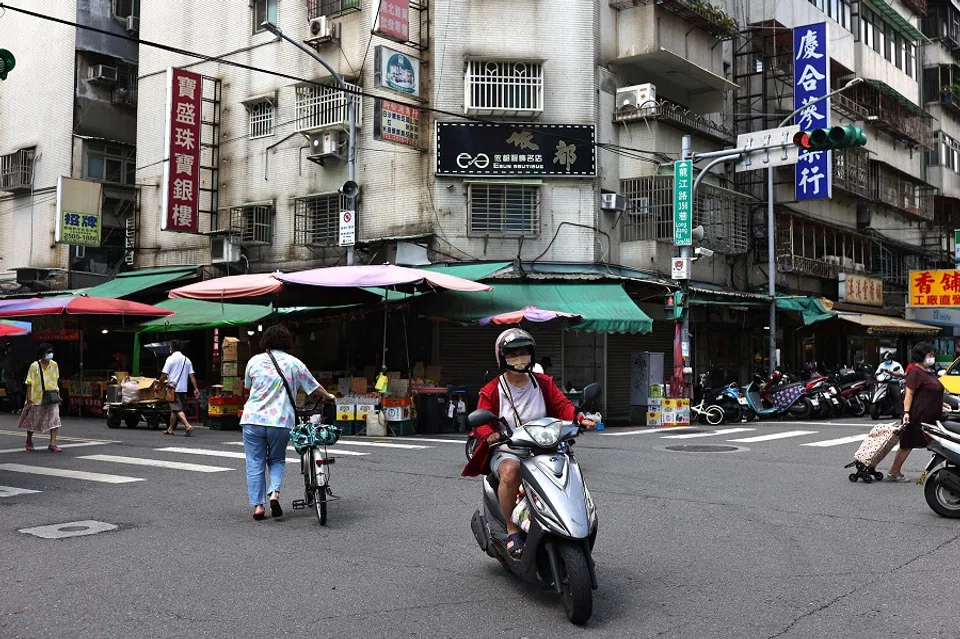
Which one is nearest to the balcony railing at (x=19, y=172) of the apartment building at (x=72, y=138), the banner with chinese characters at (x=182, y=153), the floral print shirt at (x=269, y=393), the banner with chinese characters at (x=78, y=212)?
the apartment building at (x=72, y=138)

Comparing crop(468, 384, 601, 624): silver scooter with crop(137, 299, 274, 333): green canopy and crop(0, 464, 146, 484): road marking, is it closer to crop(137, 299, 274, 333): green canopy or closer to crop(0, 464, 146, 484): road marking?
crop(0, 464, 146, 484): road marking

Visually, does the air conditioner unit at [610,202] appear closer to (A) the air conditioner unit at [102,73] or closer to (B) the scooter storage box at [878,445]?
(B) the scooter storage box at [878,445]

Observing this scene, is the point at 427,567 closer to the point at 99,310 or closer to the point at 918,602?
the point at 918,602

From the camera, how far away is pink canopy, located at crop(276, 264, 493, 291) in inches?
659

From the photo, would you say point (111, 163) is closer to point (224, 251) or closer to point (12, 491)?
point (224, 251)

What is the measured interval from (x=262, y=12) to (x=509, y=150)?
838 cm

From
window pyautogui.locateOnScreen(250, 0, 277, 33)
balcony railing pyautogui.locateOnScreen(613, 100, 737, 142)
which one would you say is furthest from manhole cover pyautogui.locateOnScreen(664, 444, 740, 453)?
window pyautogui.locateOnScreen(250, 0, 277, 33)

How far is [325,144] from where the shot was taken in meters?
22.5

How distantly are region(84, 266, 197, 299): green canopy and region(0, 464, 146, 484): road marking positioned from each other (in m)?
13.2

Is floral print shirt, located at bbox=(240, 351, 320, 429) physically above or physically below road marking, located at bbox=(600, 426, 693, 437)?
above

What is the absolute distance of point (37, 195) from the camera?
29.2 metres

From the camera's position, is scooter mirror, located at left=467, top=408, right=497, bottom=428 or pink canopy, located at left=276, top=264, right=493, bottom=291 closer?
scooter mirror, located at left=467, top=408, right=497, bottom=428

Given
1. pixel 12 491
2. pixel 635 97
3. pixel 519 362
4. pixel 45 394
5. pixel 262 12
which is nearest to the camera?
pixel 519 362

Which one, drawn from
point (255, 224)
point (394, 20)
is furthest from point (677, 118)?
point (255, 224)
